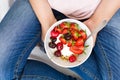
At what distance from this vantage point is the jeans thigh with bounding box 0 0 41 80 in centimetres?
95

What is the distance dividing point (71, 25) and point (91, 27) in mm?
89

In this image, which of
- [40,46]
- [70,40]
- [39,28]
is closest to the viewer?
[70,40]

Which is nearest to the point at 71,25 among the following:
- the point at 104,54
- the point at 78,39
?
the point at 78,39

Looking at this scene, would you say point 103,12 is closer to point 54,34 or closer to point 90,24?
point 90,24

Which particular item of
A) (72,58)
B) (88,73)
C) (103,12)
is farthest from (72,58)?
(103,12)

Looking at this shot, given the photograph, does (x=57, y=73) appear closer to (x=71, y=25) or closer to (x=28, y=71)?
(x=28, y=71)

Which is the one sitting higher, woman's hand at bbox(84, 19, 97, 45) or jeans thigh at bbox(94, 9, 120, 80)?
woman's hand at bbox(84, 19, 97, 45)

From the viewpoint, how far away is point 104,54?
96cm

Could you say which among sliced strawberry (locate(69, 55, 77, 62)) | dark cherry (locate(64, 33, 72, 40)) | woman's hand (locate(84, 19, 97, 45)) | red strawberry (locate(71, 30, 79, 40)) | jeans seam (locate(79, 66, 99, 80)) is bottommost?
jeans seam (locate(79, 66, 99, 80))

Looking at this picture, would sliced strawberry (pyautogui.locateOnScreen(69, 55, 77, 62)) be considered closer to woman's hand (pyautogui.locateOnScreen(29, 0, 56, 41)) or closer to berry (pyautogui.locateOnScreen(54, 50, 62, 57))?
berry (pyautogui.locateOnScreen(54, 50, 62, 57))

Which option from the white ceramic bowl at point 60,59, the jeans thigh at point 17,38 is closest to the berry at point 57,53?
the white ceramic bowl at point 60,59

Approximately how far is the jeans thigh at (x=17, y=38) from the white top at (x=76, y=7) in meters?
0.10

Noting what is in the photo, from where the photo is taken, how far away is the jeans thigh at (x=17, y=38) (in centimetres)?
95

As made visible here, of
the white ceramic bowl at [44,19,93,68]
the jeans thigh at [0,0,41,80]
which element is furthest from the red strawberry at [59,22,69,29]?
the jeans thigh at [0,0,41,80]
